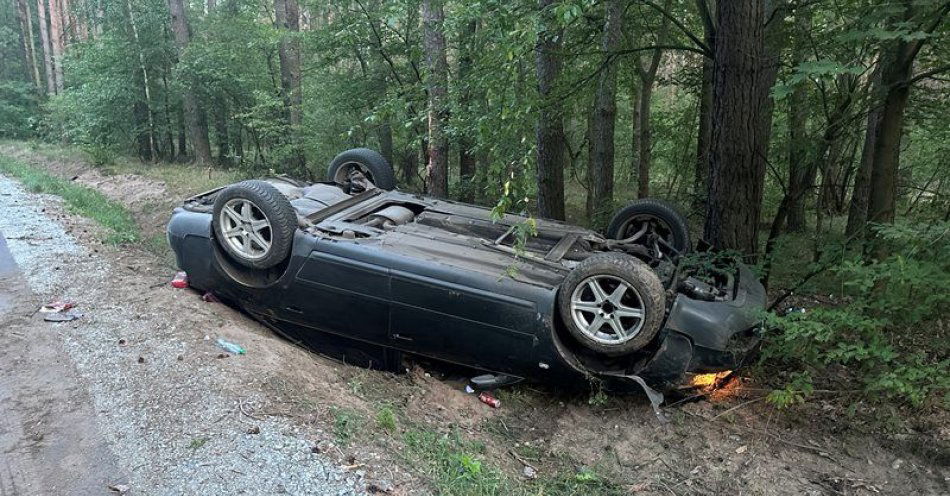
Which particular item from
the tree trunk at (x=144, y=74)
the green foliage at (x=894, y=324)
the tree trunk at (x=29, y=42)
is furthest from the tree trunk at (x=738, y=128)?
the tree trunk at (x=29, y=42)

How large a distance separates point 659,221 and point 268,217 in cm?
392

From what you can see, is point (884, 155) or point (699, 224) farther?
point (699, 224)

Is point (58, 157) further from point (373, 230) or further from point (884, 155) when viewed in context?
point (884, 155)

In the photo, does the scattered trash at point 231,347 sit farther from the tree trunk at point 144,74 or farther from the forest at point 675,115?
the tree trunk at point 144,74

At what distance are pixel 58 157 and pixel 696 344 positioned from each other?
2130 centimetres

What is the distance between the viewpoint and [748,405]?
15.8 feet

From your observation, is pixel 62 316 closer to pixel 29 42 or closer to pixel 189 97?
pixel 189 97

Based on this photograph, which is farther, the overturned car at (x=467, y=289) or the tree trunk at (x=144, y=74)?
the tree trunk at (x=144, y=74)

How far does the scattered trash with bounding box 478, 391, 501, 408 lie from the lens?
16.1 ft

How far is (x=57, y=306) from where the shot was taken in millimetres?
5168

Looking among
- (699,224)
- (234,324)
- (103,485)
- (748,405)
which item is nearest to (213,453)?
(103,485)

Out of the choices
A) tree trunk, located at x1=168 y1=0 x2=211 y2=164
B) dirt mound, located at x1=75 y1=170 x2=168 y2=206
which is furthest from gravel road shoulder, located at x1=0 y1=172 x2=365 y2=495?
tree trunk, located at x1=168 y1=0 x2=211 y2=164

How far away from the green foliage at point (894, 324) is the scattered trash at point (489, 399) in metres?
2.16

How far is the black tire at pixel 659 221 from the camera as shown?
19.5 feet
